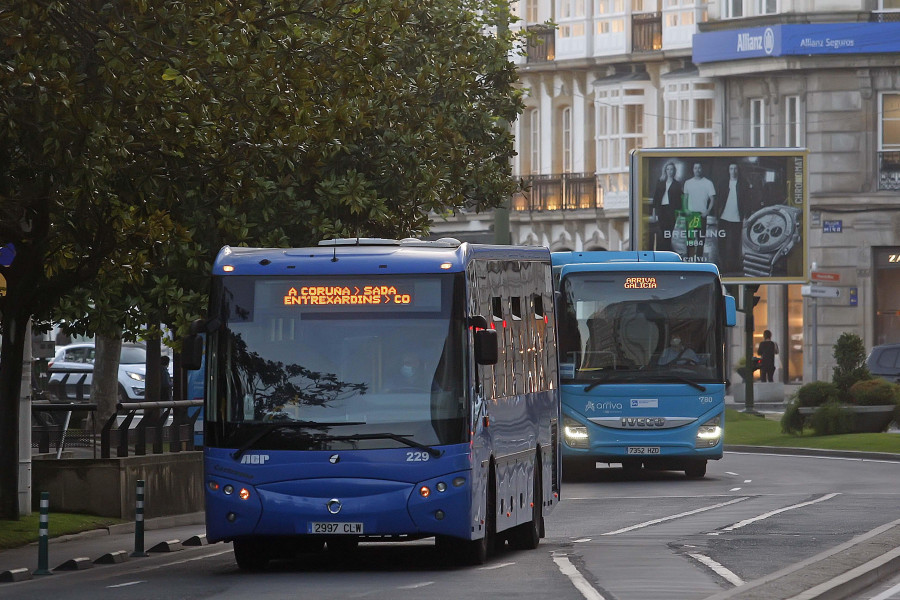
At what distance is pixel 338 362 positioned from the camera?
57.5 ft

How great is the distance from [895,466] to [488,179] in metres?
7.75

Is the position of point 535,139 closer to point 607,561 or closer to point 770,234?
point 770,234

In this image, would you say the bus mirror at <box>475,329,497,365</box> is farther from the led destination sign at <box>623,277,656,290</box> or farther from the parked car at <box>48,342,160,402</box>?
the parked car at <box>48,342,160,402</box>

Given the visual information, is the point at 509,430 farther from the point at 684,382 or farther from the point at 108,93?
the point at 684,382

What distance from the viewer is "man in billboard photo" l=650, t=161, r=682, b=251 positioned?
47.4 metres

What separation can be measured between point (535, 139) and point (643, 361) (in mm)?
36251

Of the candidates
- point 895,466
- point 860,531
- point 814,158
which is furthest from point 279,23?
point 814,158

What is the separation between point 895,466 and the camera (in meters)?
33.7

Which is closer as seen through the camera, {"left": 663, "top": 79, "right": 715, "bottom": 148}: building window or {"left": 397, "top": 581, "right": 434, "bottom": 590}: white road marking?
{"left": 397, "top": 581, "right": 434, "bottom": 590}: white road marking

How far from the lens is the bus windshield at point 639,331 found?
3039 cm

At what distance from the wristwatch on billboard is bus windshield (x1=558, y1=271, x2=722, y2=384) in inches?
685

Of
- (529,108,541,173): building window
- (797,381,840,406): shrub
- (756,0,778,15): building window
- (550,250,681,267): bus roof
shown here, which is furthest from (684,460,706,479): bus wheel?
(529,108,541,173): building window

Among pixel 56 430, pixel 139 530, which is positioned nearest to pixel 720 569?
pixel 139 530

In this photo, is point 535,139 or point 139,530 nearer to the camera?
point 139,530
